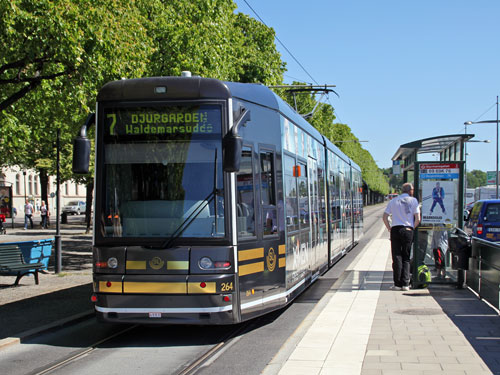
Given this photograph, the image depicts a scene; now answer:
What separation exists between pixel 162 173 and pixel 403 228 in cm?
518

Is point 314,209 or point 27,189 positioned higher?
point 27,189

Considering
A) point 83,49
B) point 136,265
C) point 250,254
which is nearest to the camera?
point 136,265

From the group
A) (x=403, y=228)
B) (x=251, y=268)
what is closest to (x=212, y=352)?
(x=251, y=268)

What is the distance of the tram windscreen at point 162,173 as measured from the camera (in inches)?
292

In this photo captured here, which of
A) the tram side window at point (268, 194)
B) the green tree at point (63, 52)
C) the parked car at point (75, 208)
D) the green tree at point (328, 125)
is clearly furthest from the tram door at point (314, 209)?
the parked car at point (75, 208)

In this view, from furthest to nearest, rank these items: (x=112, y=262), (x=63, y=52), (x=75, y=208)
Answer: (x=75, y=208)
(x=63, y=52)
(x=112, y=262)

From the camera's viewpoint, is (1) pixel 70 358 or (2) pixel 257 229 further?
(2) pixel 257 229

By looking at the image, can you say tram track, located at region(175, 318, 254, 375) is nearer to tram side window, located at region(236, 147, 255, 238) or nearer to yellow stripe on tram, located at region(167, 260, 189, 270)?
yellow stripe on tram, located at region(167, 260, 189, 270)

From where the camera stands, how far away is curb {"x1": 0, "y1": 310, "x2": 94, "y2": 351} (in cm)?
769

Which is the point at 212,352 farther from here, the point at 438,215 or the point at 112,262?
the point at 438,215

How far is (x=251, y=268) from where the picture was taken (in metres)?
Result: 7.76

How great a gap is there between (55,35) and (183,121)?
4.52 m

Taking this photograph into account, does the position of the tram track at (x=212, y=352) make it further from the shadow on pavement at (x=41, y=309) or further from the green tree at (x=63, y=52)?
the green tree at (x=63, y=52)

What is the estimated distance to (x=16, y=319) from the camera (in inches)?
364
